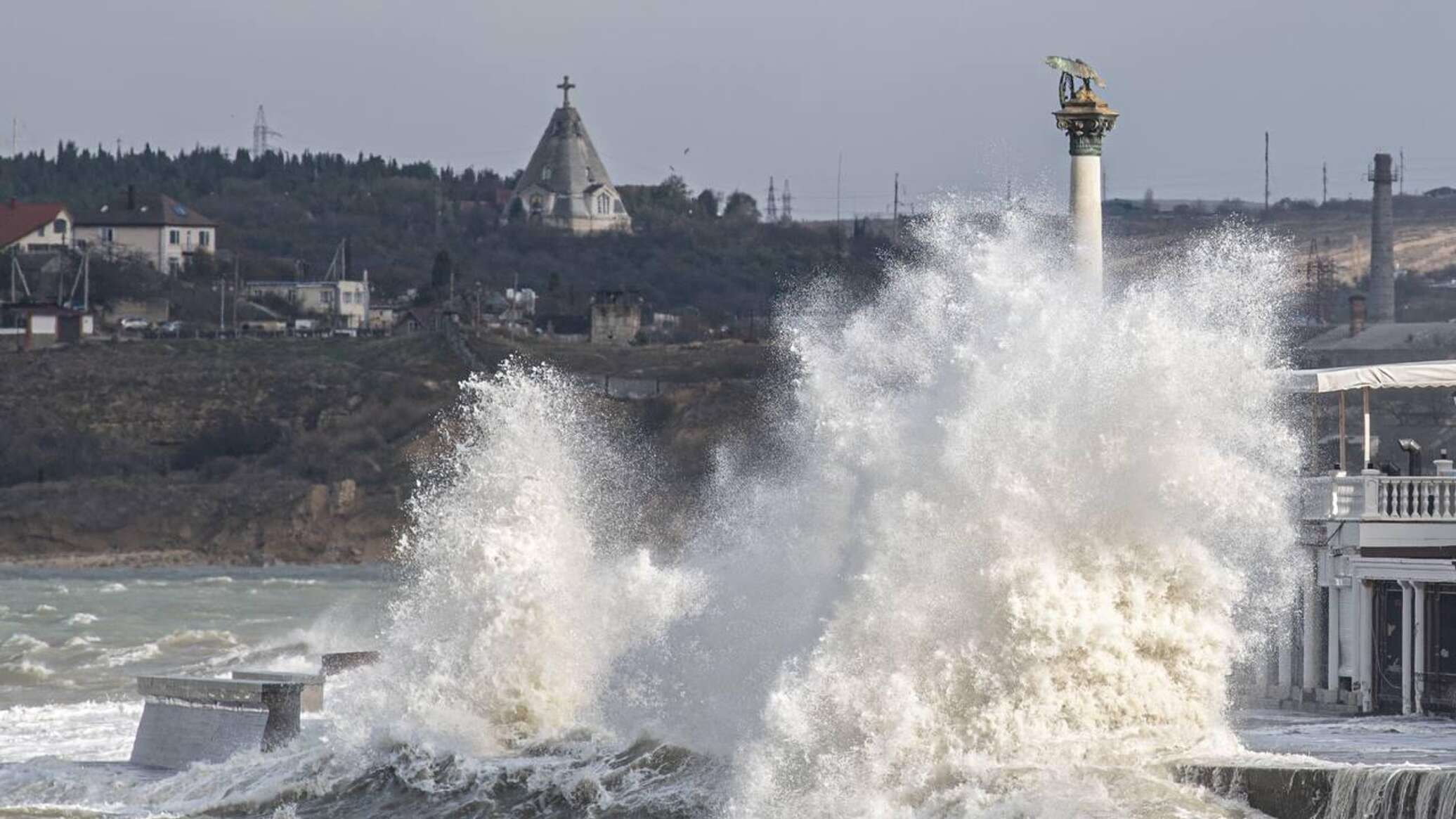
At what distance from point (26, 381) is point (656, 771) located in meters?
81.7

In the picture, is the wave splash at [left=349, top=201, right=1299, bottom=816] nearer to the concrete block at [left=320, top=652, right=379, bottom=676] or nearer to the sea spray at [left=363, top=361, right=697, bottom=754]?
the sea spray at [left=363, top=361, right=697, bottom=754]

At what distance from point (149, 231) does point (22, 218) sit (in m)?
6.65

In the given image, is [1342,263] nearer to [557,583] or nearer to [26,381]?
[26,381]

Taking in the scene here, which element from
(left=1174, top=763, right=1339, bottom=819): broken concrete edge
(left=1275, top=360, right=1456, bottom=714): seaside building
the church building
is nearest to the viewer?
(left=1174, top=763, right=1339, bottom=819): broken concrete edge

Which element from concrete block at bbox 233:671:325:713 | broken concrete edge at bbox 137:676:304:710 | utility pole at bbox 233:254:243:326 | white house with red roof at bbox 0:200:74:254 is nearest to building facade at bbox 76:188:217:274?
white house with red roof at bbox 0:200:74:254

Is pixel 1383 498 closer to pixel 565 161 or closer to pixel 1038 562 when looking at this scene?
pixel 1038 562

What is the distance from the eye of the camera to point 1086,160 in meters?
28.5

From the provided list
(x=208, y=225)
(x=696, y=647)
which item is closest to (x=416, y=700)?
(x=696, y=647)

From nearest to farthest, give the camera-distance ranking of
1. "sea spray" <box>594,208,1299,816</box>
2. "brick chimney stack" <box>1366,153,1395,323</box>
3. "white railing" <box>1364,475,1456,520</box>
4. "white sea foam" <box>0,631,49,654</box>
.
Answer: "sea spray" <box>594,208,1299,816</box>
"white railing" <box>1364,475,1456,520</box>
"white sea foam" <box>0,631,49,654</box>
"brick chimney stack" <box>1366,153,1395,323</box>

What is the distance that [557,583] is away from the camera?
27.1 meters

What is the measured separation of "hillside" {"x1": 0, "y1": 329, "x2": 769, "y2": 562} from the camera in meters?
82.2

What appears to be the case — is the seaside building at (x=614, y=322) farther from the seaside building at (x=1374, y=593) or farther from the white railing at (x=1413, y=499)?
the white railing at (x=1413, y=499)

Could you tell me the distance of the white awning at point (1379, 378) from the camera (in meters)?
24.3

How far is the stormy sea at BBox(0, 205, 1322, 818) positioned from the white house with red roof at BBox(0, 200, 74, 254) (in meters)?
108
